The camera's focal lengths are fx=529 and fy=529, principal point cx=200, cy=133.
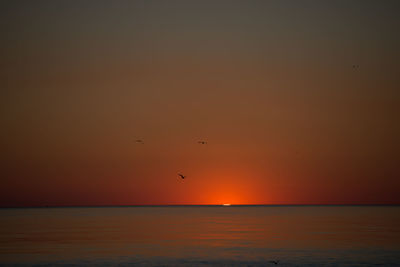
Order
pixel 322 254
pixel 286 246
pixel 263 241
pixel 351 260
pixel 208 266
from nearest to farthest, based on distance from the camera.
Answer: pixel 208 266 < pixel 351 260 < pixel 322 254 < pixel 286 246 < pixel 263 241

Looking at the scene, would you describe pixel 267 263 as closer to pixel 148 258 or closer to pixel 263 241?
pixel 148 258

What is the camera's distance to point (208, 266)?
130ft

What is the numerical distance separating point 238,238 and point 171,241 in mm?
8486

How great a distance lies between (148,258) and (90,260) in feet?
15.7

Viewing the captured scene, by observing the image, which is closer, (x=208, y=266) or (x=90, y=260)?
(x=208, y=266)

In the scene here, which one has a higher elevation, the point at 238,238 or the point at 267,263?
the point at 238,238

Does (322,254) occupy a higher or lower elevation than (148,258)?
higher

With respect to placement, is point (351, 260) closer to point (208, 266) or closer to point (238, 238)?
point (208, 266)

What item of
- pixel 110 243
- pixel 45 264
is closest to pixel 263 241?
pixel 110 243

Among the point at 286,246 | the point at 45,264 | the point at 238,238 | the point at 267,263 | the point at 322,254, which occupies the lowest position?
the point at 45,264

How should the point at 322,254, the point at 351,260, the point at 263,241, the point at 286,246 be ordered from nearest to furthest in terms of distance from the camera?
1. the point at 351,260
2. the point at 322,254
3. the point at 286,246
4. the point at 263,241

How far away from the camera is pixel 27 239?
62.6 metres

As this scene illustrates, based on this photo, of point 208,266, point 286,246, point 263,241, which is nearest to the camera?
point 208,266

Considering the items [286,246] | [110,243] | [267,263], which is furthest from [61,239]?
[267,263]
